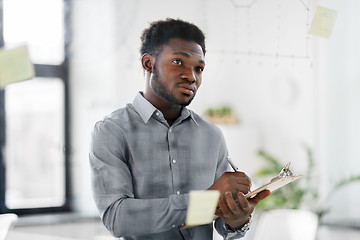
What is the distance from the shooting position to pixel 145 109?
0.78 meters

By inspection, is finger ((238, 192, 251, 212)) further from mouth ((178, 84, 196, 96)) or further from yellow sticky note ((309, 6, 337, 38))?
yellow sticky note ((309, 6, 337, 38))

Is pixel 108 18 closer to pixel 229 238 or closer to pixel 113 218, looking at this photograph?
pixel 113 218

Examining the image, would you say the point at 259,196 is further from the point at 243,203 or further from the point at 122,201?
the point at 122,201

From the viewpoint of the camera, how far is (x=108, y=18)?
2.85ft

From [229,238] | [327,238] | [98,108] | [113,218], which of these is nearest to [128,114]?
[98,108]

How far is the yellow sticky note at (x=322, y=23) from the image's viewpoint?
3.18ft

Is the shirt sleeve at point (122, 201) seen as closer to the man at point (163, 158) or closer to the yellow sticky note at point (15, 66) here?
the man at point (163, 158)

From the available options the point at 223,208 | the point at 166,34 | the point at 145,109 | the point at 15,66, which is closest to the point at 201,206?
the point at 223,208

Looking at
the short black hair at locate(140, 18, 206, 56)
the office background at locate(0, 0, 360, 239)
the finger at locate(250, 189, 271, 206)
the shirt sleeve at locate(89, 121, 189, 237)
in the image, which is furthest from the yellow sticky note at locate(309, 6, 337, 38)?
the shirt sleeve at locate(89, 121, 189, 237)

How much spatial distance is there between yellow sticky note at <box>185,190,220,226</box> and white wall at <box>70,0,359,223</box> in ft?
0.57

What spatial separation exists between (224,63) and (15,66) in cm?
43

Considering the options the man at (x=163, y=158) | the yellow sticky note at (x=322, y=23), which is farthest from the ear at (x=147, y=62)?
the yellow sticky note at (x=322, y=23)

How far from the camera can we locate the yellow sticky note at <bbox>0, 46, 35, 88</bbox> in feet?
2.56

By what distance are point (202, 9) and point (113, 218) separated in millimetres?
462
